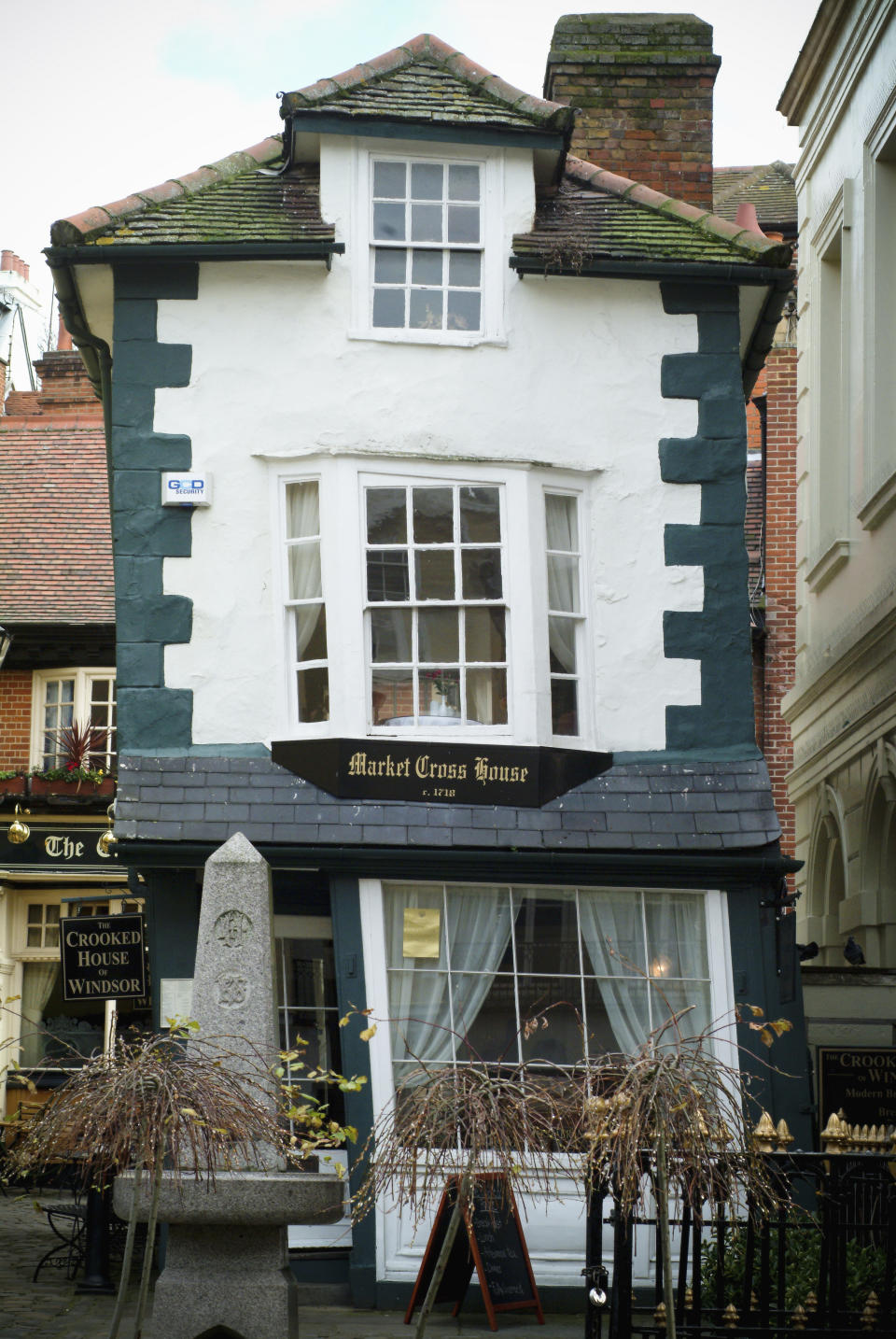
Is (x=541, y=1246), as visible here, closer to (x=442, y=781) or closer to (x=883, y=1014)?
(x=442, y=781)

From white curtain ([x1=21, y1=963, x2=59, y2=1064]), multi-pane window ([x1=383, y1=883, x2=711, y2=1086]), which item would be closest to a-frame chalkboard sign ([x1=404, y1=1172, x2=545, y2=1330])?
multi-pane window ([x1=383, y1=883, x2=711, y2=1086])

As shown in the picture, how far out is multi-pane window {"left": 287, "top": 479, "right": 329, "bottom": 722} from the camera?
1129 centimetres

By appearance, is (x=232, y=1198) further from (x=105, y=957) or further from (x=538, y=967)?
(x=105, y=957)

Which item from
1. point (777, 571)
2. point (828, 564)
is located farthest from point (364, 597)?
point (777, 571)

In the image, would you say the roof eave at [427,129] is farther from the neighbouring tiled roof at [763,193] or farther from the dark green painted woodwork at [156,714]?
the neighbouring tiled roof at [763,193]

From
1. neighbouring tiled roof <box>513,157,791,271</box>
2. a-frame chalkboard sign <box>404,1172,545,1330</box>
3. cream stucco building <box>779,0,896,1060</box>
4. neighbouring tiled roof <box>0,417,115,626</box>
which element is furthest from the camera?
neighbouring tiled roof <box>0,417,115,626</box>

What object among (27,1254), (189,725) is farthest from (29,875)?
(189,725)

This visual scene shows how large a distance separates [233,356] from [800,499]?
8.21 m

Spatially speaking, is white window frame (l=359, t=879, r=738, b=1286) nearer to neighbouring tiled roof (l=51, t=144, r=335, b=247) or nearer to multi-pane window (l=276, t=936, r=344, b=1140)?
multi-pane window (l=276, t=936, r=344, b=1140)

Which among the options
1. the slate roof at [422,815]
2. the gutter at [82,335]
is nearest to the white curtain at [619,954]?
the slate roof at [422,815]

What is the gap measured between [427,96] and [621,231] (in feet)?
5.76

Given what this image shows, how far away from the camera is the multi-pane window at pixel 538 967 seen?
432 inches

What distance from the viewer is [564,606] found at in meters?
11.6

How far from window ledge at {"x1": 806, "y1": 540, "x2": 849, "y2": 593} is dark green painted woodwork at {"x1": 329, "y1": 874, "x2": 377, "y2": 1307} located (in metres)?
6.76
